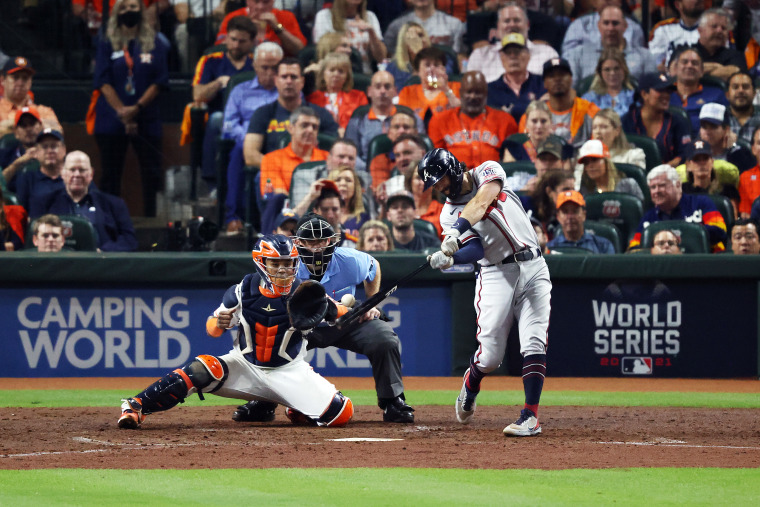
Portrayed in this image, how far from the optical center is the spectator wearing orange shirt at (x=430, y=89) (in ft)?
39.9

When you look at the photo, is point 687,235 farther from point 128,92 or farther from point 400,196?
point 128,92

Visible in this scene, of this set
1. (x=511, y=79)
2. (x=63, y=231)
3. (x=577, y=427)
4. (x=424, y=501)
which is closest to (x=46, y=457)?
(x=424, y=501)

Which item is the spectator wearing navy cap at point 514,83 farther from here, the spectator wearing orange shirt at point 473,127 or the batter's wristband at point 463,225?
the batter's wristband at point 463,225

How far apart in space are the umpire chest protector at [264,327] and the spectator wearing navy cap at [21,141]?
538cm

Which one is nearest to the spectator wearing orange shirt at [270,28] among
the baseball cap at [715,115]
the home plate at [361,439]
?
the baseball cap at [715,115]

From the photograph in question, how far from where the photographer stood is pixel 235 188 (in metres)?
11.9

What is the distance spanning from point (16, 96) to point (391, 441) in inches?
296

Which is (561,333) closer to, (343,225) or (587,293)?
(587,293)

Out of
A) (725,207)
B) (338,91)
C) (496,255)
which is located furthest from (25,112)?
(725,207)

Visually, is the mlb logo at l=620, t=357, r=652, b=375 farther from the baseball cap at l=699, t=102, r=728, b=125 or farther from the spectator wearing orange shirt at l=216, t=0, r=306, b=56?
the spectator wearing orange shirt at l=216, t=0, r=306, b=56

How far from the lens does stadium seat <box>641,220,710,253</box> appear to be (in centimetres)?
1055

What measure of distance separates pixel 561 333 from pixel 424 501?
6070 mm

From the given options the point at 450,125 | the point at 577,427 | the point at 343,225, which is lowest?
the point at 577,427

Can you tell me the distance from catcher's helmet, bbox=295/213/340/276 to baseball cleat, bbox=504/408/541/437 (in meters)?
1.71
